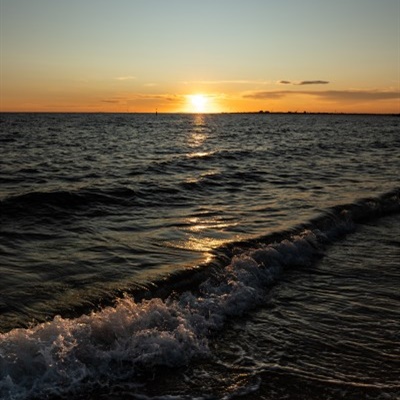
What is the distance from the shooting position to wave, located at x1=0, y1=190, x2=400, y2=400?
16.9 feet

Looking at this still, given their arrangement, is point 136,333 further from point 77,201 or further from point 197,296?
point 77,201

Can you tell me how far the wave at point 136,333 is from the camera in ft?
16.9

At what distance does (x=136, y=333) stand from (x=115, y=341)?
1.14ft

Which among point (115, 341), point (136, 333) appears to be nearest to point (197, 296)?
point (136, 333)

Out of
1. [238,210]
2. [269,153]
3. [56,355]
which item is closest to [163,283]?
[56,355]

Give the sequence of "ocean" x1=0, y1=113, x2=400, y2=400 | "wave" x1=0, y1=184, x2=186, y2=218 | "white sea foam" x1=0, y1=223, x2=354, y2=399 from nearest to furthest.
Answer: "white sea foam" x1=0, y1=223, x2=354, y2=399 → "ocean" x1=0, y1=113, x2=400, y2=400 → "wave" x1=0, y1=184, x2=186, y2=218

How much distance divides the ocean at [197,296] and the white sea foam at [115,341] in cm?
2

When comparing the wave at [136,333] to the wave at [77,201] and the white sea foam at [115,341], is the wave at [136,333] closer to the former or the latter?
the white sea foam at [115,341]

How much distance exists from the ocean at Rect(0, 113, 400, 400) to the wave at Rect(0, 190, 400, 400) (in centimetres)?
2

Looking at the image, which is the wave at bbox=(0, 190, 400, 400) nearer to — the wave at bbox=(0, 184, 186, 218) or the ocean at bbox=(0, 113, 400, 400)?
the ocean at bbox=(0, 113, 400, 400)

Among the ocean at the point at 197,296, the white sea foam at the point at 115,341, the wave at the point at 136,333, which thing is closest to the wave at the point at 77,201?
the ocean at the point at 197,296

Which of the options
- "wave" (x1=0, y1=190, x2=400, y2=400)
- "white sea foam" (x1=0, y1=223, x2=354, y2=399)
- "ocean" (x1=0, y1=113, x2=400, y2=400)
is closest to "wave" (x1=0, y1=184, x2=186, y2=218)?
"ocean" (x1=0, y1=113, x2=400, y2=400)

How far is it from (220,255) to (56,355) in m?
4.79

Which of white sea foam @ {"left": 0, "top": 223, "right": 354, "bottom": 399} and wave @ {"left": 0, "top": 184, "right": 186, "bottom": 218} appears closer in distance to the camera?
white sea foam @ {"left": 0, "top": 223, "right": 354, "bottom": 399}
